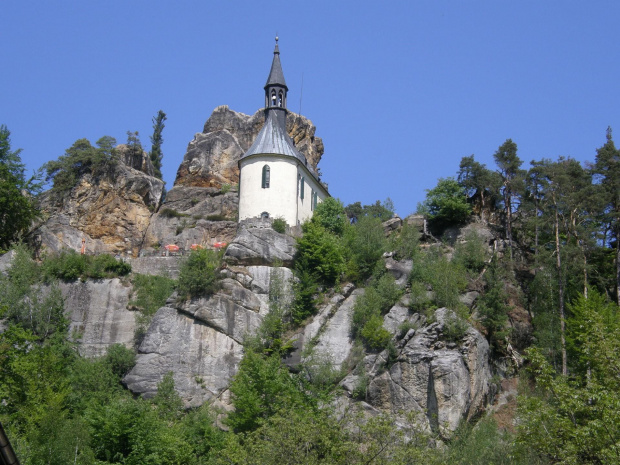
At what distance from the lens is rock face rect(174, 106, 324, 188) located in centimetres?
6662

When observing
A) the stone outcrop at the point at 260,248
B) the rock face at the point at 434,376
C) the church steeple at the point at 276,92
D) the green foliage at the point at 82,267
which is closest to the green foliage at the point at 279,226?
the stone outcrop at the point at 260,248

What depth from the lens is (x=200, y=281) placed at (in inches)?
1893

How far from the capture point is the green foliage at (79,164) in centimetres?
6222

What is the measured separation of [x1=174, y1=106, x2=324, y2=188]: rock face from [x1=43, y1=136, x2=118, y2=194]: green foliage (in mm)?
6390

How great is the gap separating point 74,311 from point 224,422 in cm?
1369

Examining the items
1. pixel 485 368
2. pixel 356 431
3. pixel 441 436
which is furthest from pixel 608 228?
pixel 356 431

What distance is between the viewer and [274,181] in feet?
186

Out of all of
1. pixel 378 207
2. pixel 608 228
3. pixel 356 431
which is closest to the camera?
pixel 356 431

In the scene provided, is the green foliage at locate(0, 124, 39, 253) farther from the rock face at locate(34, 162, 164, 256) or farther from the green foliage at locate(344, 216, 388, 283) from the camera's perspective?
the green foliage at locate(344, 216, 388, 283)

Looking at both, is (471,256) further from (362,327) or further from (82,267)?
(82,267)

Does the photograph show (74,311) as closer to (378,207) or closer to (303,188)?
(303,188)

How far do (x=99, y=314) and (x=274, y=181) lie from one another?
45.8 ft

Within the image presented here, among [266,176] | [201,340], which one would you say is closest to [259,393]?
[201,340]

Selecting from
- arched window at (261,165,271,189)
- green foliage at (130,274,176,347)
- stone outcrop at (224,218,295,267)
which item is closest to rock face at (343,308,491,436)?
stone outcrop at (224,218,295,267)
